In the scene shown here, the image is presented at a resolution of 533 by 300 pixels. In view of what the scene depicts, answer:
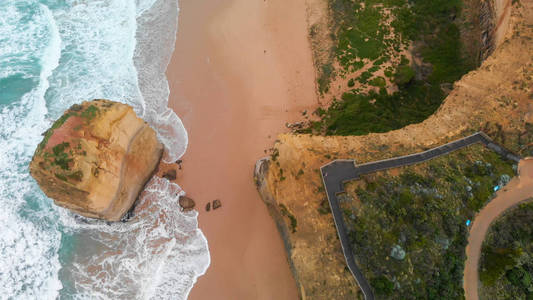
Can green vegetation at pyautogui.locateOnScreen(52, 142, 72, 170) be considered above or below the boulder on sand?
above

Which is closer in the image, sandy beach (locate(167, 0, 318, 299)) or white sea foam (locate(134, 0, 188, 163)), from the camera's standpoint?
sandy beach (locate(167, 0, 318, 299))

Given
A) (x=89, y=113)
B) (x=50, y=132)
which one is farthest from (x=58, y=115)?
(x=89, y=113)

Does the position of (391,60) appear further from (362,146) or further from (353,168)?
(353,168)

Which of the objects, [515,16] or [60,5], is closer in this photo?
[515,16]

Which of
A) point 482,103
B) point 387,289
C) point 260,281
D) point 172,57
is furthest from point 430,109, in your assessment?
point 172,57

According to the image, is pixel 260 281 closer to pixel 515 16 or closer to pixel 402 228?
pixel 402 228

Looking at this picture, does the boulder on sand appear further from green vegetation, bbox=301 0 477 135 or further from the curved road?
green vegetation, bbox=301 0 477 135

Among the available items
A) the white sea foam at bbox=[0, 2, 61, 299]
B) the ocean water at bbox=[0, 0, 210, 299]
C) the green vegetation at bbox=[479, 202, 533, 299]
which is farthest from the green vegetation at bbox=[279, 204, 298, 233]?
A: the white sea foam at bbox=[0, 2, 61, 299]
